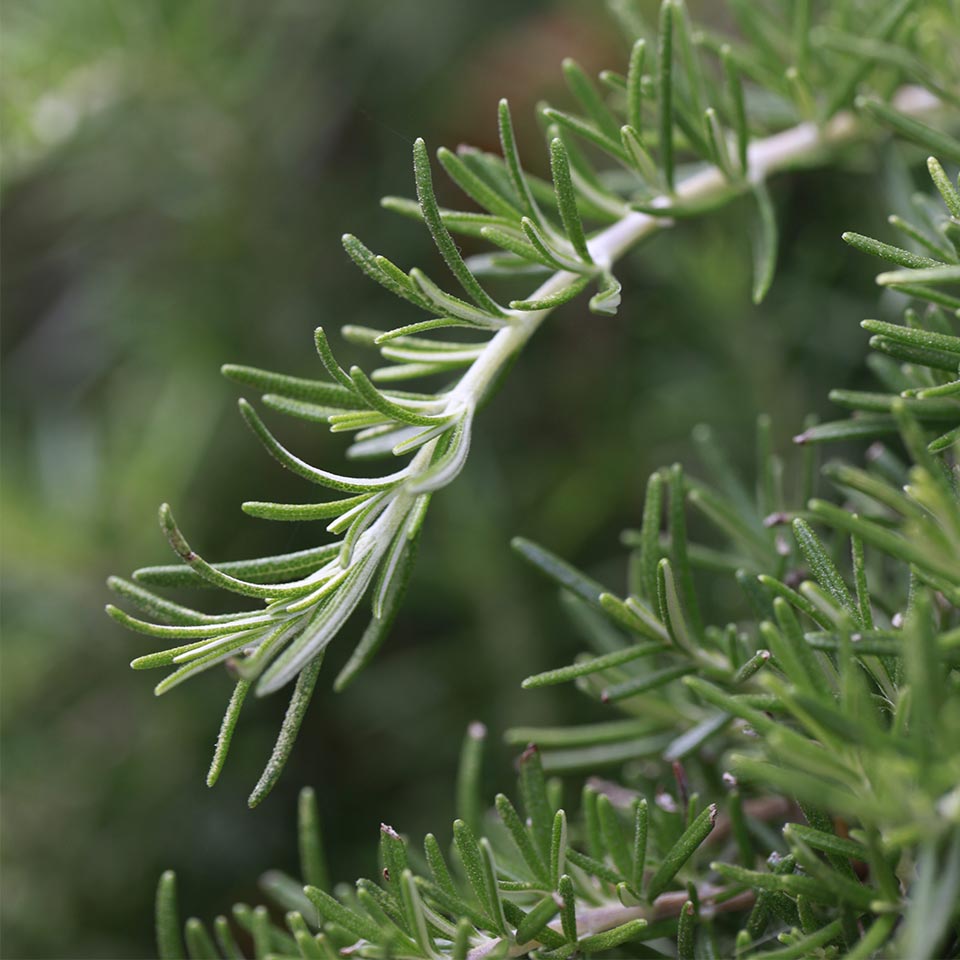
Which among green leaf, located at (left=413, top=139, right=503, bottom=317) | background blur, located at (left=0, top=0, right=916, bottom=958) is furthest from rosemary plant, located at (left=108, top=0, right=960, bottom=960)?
background blur, located at (left=0, top=0, right=916, bottom=958)

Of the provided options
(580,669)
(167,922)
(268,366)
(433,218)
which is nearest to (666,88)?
(433,218)

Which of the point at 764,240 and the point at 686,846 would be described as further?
the point at 764,240

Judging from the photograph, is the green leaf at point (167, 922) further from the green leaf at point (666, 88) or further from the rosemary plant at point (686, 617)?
the green leaf at point (666, 88)

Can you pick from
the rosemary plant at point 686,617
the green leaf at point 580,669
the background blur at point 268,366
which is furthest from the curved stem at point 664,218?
the background blur at point 268,366

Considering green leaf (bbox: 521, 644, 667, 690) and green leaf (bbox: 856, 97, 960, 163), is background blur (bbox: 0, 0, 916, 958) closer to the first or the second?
green leaf (bbox: 856, 97, 960, 163)

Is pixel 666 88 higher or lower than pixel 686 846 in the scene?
higher

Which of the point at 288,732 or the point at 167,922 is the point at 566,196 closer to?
the point at 288,732
